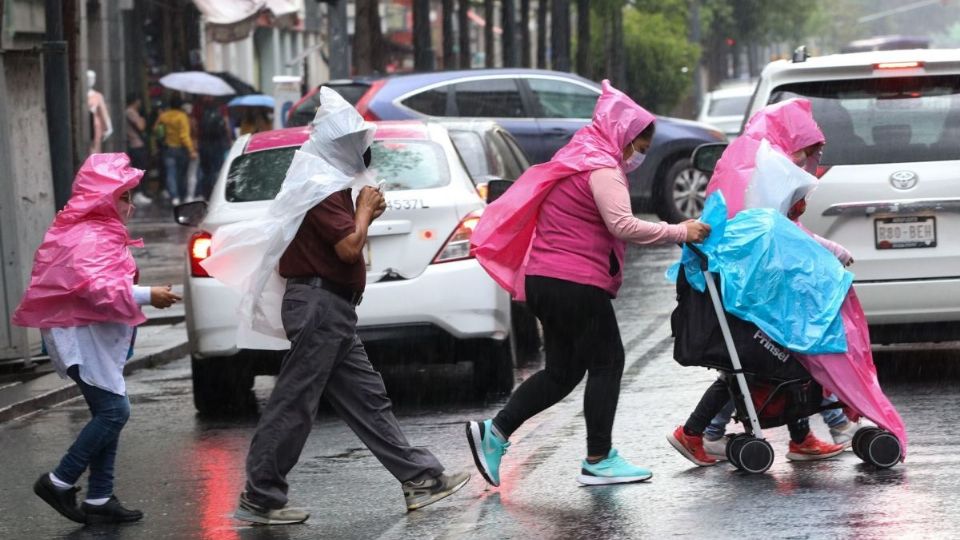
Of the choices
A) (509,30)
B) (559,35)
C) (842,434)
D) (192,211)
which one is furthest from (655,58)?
(842,434)

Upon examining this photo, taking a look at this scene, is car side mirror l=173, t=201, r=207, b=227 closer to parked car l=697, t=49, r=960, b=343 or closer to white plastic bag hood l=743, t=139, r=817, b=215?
parked car l=697, t=49, r=960, b=343

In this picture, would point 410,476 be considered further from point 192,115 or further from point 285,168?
point 192,115

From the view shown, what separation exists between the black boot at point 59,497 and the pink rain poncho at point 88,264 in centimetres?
62

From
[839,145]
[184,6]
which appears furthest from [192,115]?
[839,145]

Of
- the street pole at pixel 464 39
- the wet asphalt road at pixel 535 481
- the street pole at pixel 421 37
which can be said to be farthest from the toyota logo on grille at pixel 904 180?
the street pole at pixel 464 39

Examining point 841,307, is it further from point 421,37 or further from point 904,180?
point 421,37

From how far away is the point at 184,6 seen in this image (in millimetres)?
41125

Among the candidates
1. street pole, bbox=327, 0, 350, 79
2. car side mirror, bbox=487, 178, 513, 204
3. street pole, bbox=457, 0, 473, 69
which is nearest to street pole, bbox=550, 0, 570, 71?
street pole, bbox=457, 0, 473, 69

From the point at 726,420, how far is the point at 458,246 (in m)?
2.23

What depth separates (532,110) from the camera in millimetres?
21062

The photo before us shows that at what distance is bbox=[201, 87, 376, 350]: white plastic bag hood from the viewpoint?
23.9 feet

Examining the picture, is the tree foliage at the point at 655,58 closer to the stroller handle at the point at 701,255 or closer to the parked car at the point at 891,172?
the parked car at the point at 891,172

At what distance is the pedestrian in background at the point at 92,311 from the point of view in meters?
7.64

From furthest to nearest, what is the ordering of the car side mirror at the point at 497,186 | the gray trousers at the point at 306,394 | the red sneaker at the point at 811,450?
the car side mirror at the point at 497,186 → the red sneaker at the point at 811,450 → the gray trousers at the point at 306,394
